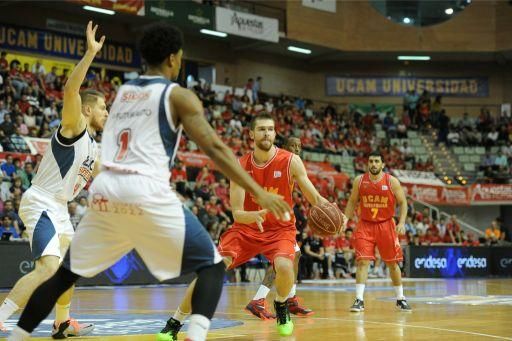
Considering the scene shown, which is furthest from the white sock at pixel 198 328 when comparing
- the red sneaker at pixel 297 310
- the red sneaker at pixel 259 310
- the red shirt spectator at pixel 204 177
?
the red shirt spectator at pixel 204 177

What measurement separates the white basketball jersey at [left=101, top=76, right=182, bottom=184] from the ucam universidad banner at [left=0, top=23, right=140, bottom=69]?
24.9m

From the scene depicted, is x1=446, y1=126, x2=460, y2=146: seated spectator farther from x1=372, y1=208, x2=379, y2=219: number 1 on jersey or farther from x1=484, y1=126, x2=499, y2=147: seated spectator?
x1=372, y1=208, x2=379, y2=219: number 1 on jersey

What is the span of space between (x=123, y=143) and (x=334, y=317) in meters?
5.35

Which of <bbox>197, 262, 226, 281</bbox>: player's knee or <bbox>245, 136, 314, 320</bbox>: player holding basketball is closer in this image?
<bbox>197, 262, 226, 281</bbox>: player's knee

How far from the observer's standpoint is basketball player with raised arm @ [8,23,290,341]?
190 inches

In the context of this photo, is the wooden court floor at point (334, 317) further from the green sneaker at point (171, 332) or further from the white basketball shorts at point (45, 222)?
the white basketball shorts at point (45, 222)

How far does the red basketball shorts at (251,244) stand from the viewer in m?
8.17

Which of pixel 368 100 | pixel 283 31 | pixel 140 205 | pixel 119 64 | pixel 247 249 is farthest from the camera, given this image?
pixel 368 100

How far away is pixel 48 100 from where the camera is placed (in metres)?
23.7

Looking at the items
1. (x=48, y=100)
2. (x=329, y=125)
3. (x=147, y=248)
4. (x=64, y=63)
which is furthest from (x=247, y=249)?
(x=329, y=125)

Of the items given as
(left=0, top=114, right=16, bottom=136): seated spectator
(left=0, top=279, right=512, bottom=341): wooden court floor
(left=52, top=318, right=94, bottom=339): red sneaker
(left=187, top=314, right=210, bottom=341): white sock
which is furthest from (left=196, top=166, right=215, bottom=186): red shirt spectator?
(left=187, top=314, right=210, bottom=341): white sock

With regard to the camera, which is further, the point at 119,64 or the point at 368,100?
the point at 368,100

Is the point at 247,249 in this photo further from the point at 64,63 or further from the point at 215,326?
the point at 64,63

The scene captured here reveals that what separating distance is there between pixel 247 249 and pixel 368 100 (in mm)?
33294
